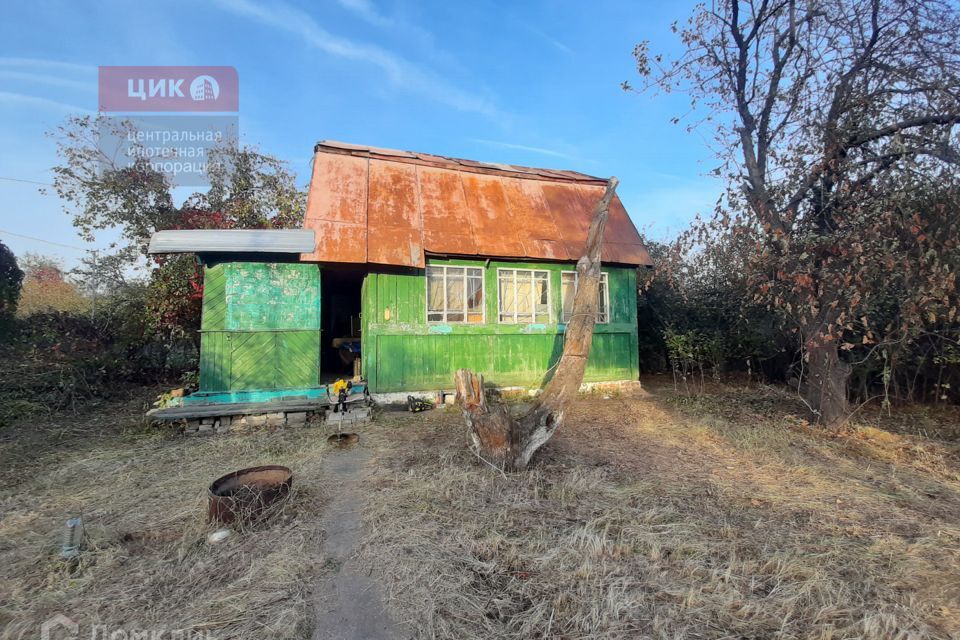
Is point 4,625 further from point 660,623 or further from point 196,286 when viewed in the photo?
point 196,286

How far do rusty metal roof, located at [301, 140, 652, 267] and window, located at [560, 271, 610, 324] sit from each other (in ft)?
1.69

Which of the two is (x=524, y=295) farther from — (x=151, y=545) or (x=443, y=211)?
(x=151, y=545)

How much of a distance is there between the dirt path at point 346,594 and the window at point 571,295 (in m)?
6.32

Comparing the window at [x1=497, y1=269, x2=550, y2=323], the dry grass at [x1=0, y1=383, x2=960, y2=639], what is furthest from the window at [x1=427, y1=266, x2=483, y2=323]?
the dry grass at [x1=0, y1=383, x2=960, y2=639]

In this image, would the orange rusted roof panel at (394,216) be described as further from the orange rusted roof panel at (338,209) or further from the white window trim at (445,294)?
the white window trim at (445,294)

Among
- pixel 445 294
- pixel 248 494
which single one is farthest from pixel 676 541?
pixel 445 294

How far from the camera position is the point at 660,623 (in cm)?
224

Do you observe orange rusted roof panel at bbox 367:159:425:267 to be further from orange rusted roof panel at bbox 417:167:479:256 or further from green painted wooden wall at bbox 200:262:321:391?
green painted wooden wall at bbox 200:262:321:391

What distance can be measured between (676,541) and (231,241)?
7.43m

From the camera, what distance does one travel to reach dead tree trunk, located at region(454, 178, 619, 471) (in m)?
4.54

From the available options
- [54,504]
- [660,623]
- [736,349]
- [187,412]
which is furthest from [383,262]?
[736,349]

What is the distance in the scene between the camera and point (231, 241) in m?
6.85

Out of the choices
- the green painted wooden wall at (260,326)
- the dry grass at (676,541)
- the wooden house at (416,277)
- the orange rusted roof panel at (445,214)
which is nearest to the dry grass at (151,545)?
the dry grass at (676,541)

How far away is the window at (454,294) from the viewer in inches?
323
